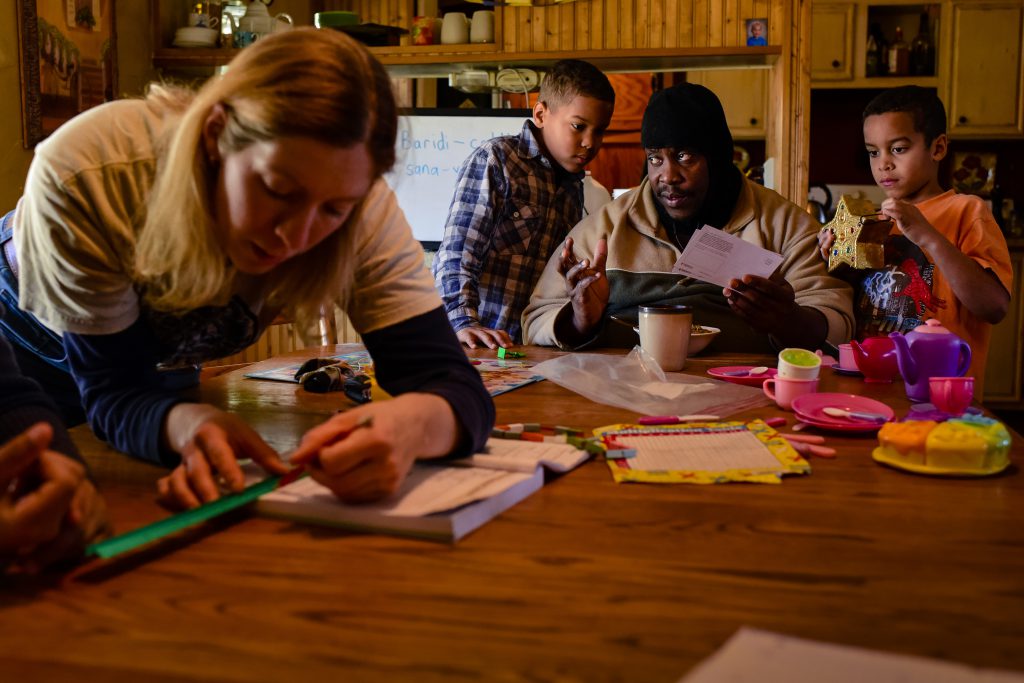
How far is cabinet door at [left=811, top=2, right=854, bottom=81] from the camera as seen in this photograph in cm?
545

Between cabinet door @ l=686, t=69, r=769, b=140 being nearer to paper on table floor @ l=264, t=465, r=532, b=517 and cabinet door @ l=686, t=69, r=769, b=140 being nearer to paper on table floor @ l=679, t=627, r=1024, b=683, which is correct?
paper on table floor @ l=264, t=465, r=532, b=517

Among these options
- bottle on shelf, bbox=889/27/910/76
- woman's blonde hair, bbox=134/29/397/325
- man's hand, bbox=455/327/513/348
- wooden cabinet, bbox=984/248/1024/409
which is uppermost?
bottle on shelf, bbox=889/27/910/76

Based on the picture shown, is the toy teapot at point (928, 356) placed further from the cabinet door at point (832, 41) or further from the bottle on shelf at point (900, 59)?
the bottle on shelf at point (900, 59)

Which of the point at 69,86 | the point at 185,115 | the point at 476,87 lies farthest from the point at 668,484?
the point at 476,87

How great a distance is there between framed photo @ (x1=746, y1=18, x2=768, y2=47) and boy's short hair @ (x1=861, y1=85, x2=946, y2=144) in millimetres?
977

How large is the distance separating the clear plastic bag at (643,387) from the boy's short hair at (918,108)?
3.90 ft

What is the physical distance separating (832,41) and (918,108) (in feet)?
10.7

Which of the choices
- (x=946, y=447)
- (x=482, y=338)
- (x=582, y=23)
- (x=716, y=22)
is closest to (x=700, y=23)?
(x=716, y=22)

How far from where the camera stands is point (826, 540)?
2.82 feet

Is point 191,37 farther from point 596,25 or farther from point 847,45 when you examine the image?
point 847,45

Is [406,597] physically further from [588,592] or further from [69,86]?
[69,86]

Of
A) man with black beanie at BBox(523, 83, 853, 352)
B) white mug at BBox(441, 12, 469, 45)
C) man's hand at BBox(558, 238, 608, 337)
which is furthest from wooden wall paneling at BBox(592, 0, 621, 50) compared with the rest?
man's hand at BBox(558, 238, 608, 337)

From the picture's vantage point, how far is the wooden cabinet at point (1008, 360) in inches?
209

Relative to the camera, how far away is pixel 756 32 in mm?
3459
